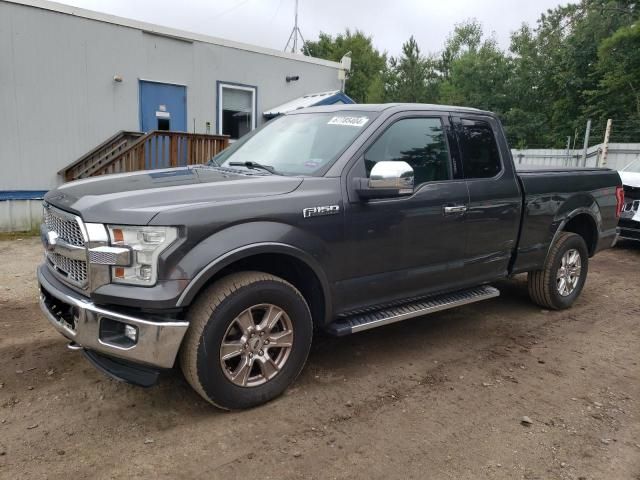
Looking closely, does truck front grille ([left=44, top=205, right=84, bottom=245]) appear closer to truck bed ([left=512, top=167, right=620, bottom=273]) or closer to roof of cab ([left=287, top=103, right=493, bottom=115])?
roof of cab ([left=287, top=103, right=493, bottom=115])

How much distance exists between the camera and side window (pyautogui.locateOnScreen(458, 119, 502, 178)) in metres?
4.50

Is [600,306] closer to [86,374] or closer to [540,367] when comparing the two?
[540,367]

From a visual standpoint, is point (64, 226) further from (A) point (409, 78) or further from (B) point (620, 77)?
(A) point (409, 78)

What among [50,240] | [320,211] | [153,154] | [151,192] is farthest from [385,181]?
[153,154]

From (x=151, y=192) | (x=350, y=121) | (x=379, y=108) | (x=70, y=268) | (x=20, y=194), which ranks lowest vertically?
(x=20, y=194)

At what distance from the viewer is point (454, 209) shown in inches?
165

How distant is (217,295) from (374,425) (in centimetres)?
122

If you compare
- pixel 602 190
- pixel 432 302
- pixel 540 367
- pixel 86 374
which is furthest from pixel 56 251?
pixel 602 190

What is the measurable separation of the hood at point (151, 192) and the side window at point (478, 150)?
174cm

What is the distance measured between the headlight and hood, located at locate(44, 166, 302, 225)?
0.06 meters

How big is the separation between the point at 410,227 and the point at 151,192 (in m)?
1.86

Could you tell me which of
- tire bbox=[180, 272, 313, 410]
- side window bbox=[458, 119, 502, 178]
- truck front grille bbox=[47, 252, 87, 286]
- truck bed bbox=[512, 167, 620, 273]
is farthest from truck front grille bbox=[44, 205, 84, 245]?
truck bed bbox=[512, 167, 620, 273]

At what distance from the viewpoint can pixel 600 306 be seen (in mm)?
5816

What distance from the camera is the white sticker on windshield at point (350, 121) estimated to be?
12.9 feet
